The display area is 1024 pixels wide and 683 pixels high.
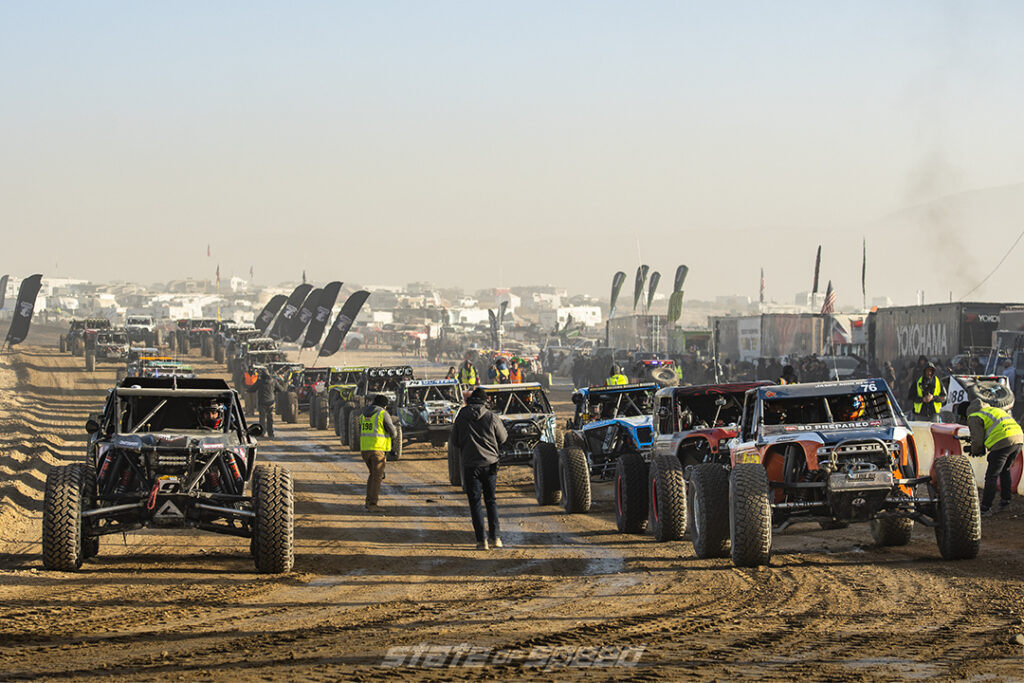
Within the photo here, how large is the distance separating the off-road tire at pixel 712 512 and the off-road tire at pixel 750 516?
451mm

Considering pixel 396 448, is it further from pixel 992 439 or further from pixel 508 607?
pixel 508 607

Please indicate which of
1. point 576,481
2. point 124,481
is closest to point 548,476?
point 576,481

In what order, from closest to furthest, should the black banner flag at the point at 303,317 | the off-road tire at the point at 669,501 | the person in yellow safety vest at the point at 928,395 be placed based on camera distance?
the off-road tire at the point at 669,501
the person in yellow safety vest at the point at 928,395
the black banner flag at the point at 303,317

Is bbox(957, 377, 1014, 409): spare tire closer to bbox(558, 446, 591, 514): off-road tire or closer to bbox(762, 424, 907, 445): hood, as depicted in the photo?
bbox(558, 446, 591, 514): off-road tire

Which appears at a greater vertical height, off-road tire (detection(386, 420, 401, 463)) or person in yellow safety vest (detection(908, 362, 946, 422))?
person in yellow safety vest (detection(908, 362, 946, 422))

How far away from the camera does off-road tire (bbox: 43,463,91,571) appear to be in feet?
35.3

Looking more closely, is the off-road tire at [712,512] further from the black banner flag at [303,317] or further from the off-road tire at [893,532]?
the black banner flag at [303,317]

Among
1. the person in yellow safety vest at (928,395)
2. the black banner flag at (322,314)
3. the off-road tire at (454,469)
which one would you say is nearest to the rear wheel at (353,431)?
the off-road tire at (454,469)

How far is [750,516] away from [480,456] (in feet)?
10.1

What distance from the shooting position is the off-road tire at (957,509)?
10641mm

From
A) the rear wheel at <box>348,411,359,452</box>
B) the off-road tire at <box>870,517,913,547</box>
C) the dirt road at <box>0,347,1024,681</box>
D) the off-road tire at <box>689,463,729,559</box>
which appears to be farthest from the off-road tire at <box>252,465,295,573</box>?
the rear wheel at <box>348,411,359,452</box>

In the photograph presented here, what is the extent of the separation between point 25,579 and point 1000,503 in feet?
34.0

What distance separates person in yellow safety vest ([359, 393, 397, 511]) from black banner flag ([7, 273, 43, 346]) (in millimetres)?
38442

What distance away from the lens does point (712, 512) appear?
11.2 meters
